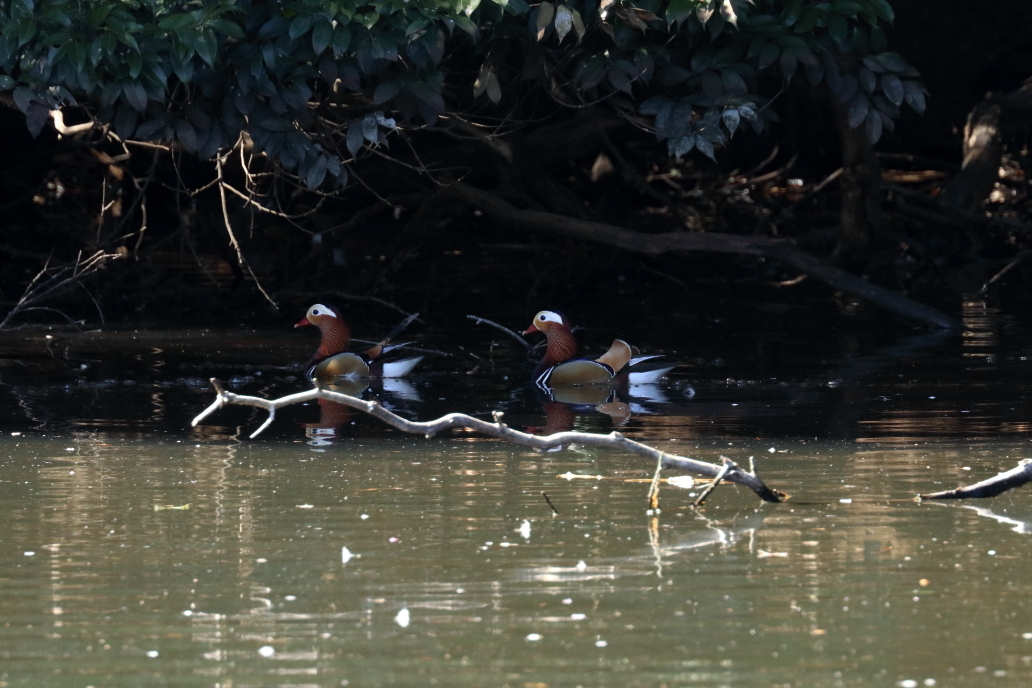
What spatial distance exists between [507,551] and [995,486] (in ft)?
6.05

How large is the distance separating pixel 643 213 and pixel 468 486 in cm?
1523

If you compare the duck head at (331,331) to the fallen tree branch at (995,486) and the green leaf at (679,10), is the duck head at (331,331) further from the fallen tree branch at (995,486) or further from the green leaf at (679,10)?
the fallen tree branch at (995,486)

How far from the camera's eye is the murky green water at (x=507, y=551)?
4.39 meters

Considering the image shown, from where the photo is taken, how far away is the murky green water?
4.39 m

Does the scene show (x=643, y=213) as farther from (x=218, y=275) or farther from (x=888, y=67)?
(x=888, y=67)

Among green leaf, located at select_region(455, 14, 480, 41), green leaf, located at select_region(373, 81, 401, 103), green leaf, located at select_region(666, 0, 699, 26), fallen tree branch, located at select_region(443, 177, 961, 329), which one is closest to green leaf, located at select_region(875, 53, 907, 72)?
green leaf, located at select_region(666, 0, 699, 26)

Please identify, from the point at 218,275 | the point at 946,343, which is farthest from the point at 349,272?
the point at 946,343

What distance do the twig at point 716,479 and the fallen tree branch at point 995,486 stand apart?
838 mm

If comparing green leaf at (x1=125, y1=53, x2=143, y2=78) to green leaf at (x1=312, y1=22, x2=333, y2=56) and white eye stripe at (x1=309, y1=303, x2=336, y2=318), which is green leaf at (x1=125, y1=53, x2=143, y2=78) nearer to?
green leaf at (x1=312, y1=22, x2=333, y2=56)

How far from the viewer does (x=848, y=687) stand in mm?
4137

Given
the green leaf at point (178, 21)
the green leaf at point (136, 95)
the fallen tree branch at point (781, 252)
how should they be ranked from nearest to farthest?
the green leaf at point (178, 21)
the green leaf at point (136, 95)
the fallen tree branch at point (781, 252)

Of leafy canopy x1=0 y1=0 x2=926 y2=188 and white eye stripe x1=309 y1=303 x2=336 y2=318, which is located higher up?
leafy canopy x1=0 y1=0 x2=926 y2=188

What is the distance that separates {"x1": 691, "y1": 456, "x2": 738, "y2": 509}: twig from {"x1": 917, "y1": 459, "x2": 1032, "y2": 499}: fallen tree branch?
84 cm

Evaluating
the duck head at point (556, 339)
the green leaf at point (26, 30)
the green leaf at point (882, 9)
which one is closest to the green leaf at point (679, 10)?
the green leaf at point (882, 9)
